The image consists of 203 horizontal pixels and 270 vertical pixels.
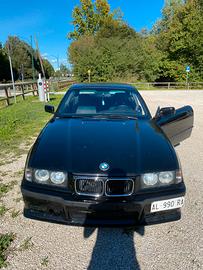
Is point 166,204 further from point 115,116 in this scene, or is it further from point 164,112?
point 164,112

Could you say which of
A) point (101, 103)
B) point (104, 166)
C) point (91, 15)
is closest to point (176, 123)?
point (101, 103)

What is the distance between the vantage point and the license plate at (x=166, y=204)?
2423 mm

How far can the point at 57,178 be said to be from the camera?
2.45m

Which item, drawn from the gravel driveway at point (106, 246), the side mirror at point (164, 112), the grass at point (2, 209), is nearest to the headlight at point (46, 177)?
the gravel driveway at point (106, 246)

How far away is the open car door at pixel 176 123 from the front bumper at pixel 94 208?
183 centimetres

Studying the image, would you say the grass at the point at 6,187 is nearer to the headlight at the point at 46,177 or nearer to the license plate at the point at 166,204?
the headlight at the point at 46,177

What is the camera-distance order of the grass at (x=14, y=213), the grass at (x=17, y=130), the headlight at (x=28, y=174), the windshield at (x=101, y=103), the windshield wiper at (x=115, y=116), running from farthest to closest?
the grass at (x=17, y=130), the windshield at (x=101, y=103), the windshield wiper at (x=115, y=116), the grass at (x=14, y=213), the headlight at (x=28, y=174)

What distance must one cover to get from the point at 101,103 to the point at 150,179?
2034mm

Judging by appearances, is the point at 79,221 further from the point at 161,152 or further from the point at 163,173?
the point at 161,152

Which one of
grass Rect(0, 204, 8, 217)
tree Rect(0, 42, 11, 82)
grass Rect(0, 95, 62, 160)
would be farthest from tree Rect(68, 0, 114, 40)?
grass Rect(0, 204, 8, 217)

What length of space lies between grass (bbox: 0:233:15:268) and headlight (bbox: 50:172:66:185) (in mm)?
790

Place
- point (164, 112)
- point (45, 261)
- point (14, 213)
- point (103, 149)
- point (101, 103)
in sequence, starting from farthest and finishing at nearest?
1. point (164, 112)
2. point (101, 103)
3. point (14, 213)
4. point (103, 149)
5. point (45, 261)

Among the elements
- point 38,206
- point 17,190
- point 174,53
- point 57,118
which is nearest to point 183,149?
point 57,118

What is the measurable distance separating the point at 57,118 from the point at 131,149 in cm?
153
